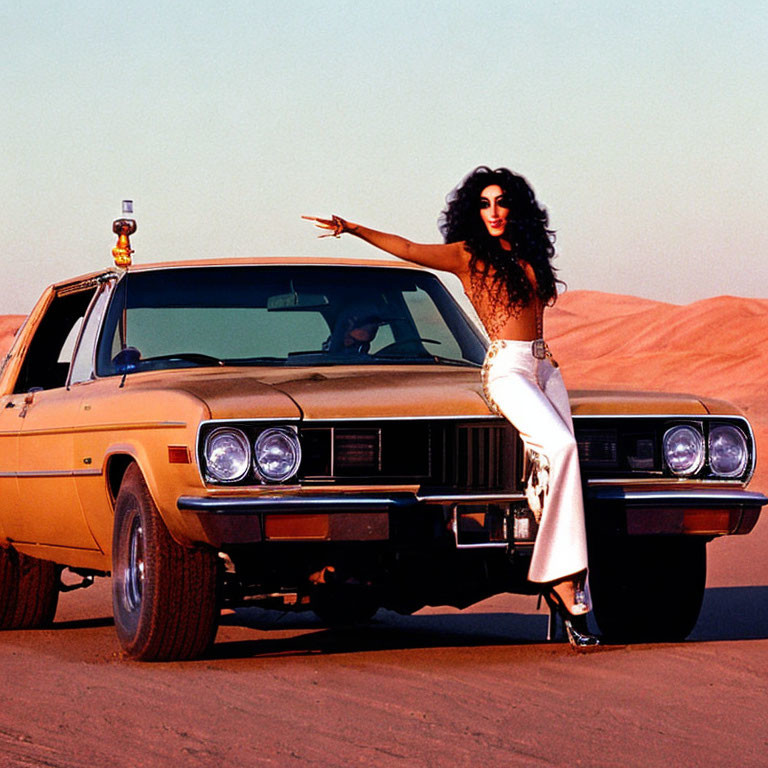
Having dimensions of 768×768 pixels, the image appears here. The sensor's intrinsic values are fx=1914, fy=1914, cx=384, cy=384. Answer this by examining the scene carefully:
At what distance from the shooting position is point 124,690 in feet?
22.1

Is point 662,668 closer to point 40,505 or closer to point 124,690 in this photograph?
point 124,690

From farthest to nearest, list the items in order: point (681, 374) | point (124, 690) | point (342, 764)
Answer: point (681, 374)
point (124, 690)
point (342, 764)

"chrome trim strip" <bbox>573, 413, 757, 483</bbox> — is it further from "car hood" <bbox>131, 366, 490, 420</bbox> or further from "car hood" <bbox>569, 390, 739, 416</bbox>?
"car hood" <bbox>131, 366, 490, 420</bbox>

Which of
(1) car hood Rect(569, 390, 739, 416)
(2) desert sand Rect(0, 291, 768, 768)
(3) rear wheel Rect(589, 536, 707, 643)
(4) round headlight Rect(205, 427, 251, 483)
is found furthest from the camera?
(3) rear wheel Rect(589, 536, 707, 643)

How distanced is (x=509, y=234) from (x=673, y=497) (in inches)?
48.4

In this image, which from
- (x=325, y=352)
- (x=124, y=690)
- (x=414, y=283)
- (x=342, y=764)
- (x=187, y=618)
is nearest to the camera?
(x=342, y=764)

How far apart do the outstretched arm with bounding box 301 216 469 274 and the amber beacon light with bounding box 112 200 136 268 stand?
1.83 meters

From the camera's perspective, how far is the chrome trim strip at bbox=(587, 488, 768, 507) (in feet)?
24.2

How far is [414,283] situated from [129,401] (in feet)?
6.34

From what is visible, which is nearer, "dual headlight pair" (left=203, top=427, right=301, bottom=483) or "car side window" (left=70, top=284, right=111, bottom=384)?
"dual headlight pair" (left=203, top=427, right=301, bottom=483)

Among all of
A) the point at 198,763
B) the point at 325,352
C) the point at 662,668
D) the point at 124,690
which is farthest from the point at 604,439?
the point at 198,763

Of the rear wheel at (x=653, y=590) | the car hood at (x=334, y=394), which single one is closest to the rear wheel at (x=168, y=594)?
the car hood at (x=334, y=394)

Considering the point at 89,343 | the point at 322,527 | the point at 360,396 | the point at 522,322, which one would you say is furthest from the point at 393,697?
the point at 89,343

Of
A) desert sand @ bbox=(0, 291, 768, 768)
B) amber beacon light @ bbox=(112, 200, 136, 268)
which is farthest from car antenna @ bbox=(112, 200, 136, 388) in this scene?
desert sand @ bbox=(0, 291, 768, 768)
